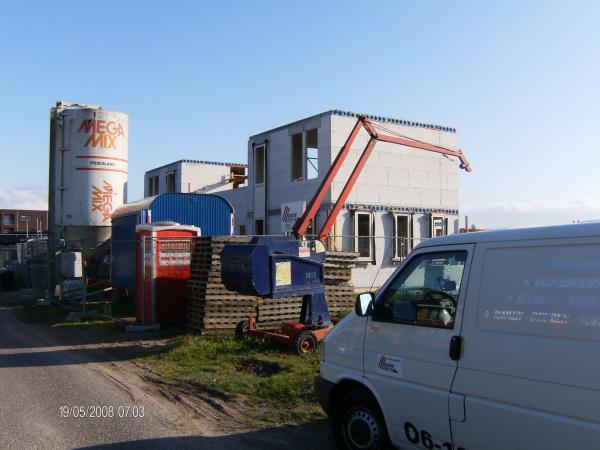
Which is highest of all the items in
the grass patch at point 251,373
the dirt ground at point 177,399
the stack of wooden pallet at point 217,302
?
the stack of wooden pallet at point 217,302

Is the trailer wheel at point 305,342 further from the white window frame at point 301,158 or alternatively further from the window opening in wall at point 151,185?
the window opening in wall at point 151,185

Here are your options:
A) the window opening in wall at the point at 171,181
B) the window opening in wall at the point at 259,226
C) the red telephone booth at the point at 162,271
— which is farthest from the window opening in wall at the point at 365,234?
the window opening in wall at the point at 171,181

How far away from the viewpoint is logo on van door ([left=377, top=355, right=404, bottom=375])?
4578 mm

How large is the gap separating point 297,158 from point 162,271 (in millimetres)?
11495

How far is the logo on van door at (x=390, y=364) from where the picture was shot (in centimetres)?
458

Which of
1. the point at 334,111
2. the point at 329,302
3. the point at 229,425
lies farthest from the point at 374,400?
the point at 334,111

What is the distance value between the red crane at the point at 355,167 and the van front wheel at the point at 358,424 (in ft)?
33.5

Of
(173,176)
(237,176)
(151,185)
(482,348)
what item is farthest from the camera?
(151,185)

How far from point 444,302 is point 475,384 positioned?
720 millimetres

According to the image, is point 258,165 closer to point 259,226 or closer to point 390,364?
point 259,226

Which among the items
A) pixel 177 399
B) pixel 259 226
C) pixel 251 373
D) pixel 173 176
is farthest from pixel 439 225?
pixel 177 399

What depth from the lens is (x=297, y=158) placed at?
920 inches
